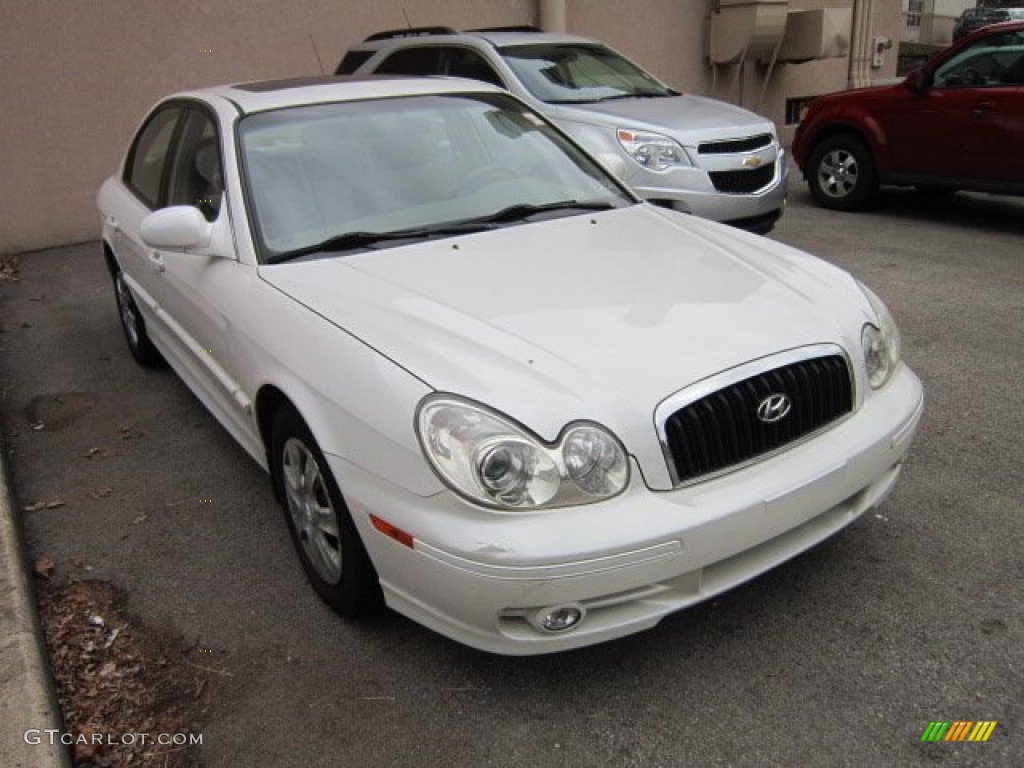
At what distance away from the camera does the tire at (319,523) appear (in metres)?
2.62

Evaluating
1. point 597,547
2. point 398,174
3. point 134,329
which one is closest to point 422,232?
point 398,174

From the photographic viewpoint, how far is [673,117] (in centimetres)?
663

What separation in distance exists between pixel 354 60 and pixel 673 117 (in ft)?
10.7

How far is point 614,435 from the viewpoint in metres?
2.26

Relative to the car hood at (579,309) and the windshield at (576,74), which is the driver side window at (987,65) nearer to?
the windshield at (576,74)

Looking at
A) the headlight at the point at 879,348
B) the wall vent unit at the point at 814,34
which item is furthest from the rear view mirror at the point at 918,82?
the headlight at the point at 879,348

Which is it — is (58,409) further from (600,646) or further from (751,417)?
(751,417)

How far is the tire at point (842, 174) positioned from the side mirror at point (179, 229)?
269 inches

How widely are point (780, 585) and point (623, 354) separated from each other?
3.42 feet

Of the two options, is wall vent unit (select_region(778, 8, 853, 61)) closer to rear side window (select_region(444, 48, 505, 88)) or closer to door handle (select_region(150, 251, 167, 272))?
rear side window (select_region(444, 48, 505, 88))

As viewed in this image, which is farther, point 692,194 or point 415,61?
point 415,61

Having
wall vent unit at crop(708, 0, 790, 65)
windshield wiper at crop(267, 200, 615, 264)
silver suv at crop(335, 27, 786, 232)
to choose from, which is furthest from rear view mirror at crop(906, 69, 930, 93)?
windshield wiper at crop(267, 200, 615, 264)

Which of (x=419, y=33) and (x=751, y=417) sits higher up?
(x=419, y=33)

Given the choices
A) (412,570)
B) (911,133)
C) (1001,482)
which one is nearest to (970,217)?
(911,133)
